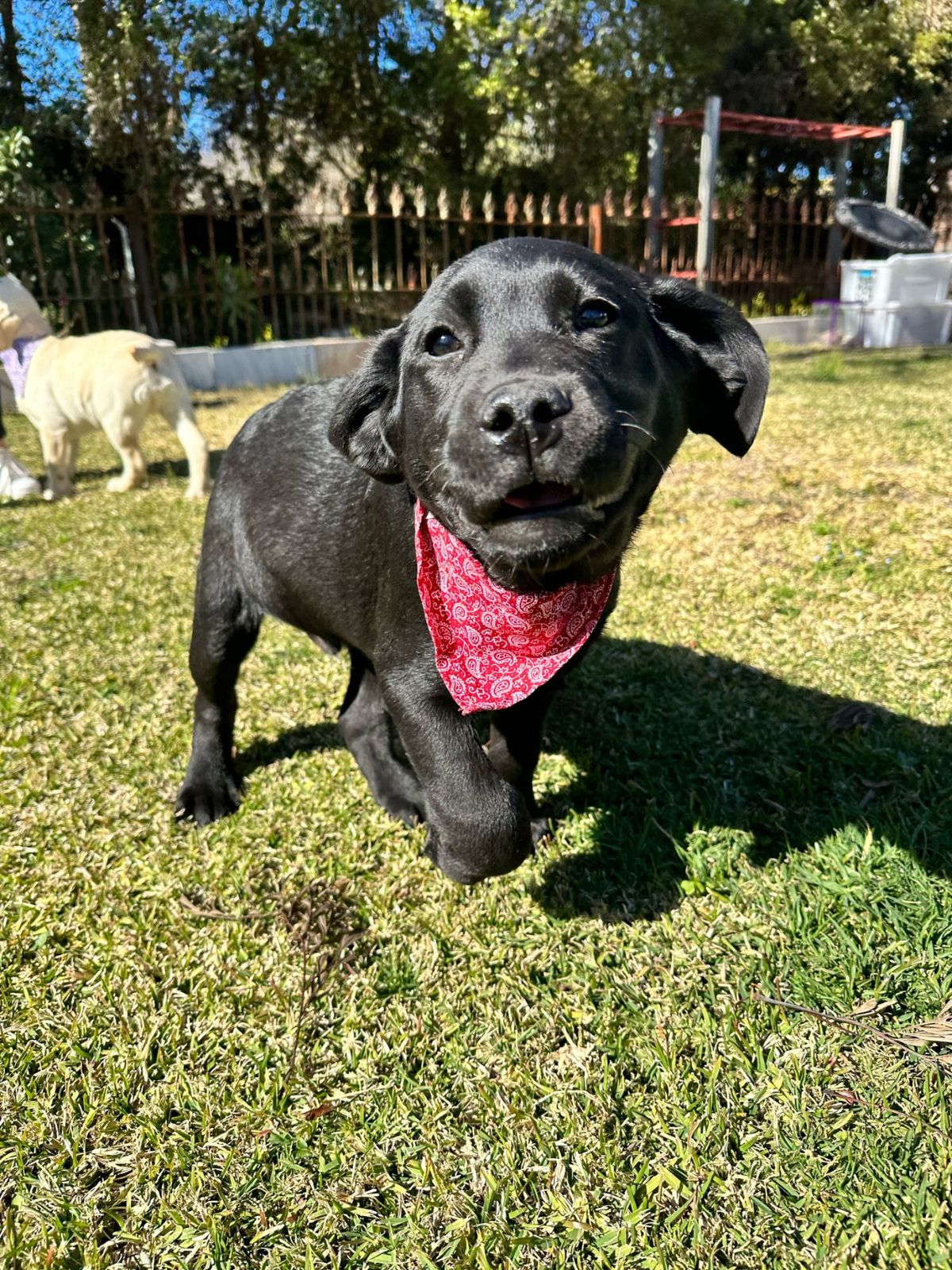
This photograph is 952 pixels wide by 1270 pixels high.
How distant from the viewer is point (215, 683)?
2.91 meters

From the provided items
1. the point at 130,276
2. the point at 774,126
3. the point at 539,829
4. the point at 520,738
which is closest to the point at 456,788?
the point at 520,738

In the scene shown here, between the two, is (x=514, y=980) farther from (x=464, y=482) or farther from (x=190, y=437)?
(x=190, y=437)

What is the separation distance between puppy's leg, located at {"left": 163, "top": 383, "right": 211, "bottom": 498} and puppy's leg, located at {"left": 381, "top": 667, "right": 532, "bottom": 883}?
199 inches

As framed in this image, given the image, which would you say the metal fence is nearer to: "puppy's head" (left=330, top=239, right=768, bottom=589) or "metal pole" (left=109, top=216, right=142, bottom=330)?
"metal pole" (left=109, top=216, right=142, bottom=330)

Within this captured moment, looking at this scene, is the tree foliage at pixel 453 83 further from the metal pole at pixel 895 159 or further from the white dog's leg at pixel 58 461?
the white dog's leg at pixel 58 461

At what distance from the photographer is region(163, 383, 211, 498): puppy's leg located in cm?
668

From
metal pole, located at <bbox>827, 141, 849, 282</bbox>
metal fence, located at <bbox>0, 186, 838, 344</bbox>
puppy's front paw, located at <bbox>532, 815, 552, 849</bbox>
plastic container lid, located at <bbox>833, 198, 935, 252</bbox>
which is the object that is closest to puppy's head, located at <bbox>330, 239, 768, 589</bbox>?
puppy's front paw, located at <bbox>532, 815, 552, 849</bbox>

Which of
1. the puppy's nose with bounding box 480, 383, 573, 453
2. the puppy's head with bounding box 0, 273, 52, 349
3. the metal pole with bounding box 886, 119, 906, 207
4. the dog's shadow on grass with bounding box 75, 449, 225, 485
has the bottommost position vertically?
the dog's shadow on grass with bounding box 75, 449, 225, 485

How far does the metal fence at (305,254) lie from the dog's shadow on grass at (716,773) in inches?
337

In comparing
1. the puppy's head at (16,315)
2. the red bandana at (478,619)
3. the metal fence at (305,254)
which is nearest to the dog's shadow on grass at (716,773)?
the red bandana at (478,619)

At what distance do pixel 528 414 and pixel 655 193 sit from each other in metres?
14.5

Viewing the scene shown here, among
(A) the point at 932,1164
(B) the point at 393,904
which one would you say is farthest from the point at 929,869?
(B) the point at 393,904

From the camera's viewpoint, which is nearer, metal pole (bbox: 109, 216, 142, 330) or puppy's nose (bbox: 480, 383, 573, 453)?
puppy's nose (bbox: 480, 383, 573, 453)

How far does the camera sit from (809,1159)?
1.61 meters
